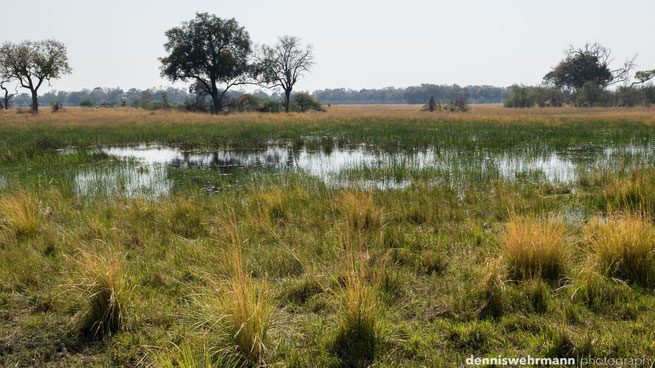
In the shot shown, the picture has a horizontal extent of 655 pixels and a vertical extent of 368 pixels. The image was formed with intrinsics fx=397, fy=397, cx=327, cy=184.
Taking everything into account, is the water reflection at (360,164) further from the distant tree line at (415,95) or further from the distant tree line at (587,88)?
the distant tree line at (415,95)

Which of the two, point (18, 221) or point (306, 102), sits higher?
point (306, 102)

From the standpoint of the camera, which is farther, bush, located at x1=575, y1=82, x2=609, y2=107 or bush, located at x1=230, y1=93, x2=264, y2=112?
bush, located at x1=575, y1=82, x2=609, y2=107

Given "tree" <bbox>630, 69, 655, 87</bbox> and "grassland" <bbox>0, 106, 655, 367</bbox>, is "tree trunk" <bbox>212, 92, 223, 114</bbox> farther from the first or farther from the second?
"tree" <bbox>630, 69, 655, 87</bbox>

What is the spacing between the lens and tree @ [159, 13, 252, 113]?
4588cm

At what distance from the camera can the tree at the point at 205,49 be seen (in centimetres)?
4588

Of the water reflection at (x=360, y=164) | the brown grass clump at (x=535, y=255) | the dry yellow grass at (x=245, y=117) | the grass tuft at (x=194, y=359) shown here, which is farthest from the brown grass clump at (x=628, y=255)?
the dry yellow grass at (x=245, y=117)

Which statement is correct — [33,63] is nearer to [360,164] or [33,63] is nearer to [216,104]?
[216,104]

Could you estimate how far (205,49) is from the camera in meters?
46.3

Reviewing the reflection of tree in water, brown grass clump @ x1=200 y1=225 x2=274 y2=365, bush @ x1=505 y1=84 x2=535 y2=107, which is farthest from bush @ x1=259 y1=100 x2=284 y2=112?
brown grass clump @ x1=200 y1=225 x2=274 y2=365

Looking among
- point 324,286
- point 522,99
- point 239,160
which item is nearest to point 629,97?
point 522,99

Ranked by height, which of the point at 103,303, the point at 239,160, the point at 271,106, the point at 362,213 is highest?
the point at 271,106

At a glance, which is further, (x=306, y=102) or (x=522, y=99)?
(x=522, y=99)

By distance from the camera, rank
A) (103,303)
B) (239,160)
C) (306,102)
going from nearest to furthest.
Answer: (103,303) < (239,160) < (306,102)

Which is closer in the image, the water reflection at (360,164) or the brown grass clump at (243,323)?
the brown grass clump at (243,323)
